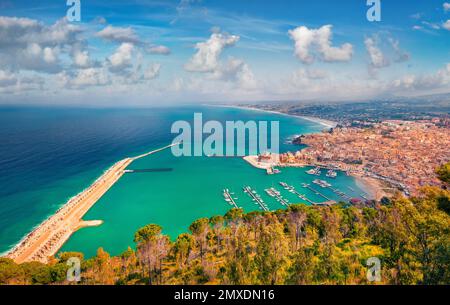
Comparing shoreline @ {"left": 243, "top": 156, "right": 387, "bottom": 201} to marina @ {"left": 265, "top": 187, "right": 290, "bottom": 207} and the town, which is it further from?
marina @ {"left": 265, "top": 187, "right": 290, "bottom": 207}

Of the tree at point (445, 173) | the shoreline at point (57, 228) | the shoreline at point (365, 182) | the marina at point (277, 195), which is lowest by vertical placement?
the shoreline at point (57, 228)

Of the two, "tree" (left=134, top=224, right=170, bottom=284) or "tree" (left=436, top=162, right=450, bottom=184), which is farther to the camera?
"tree" (left=134, top=224, right=170, bottom=284)

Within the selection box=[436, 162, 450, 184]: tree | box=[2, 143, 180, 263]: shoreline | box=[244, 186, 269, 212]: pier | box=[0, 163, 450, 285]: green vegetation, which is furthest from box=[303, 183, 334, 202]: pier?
→ box=[2, 143, 180, 263]: shoreline

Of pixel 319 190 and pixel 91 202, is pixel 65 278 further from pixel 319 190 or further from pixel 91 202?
pixel 319 190

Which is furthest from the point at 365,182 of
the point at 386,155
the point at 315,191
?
the point at 386,155

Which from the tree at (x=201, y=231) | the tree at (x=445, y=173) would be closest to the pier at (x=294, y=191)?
the tree at (x=201, y=231)

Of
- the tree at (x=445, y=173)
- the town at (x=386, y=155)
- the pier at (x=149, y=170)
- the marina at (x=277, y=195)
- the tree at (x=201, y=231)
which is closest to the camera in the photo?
the tree at (x=445, y=173)

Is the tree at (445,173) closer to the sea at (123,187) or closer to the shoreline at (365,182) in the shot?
the sea at (123,187)
